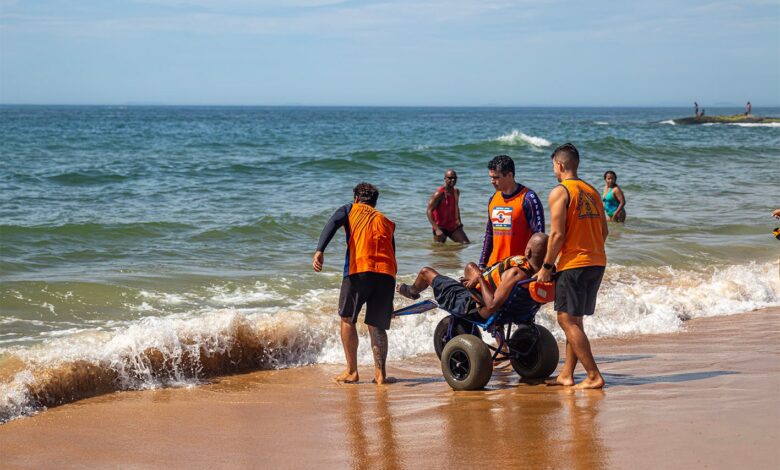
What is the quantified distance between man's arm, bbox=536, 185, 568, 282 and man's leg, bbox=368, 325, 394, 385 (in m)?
1.44

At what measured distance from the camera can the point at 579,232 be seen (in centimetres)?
612

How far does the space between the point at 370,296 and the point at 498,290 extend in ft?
3.42

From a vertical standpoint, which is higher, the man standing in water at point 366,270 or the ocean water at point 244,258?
the man standing in water at point 366,270

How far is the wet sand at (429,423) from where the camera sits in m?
4.78

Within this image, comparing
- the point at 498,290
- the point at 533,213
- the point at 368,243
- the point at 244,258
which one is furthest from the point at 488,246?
the point at 244,258

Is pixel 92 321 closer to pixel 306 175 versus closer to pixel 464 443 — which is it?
pixel 464 443

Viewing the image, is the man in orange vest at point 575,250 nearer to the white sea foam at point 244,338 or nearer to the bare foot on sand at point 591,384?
the bare foot on sand at point 591,384

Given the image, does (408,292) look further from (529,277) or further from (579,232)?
(579,232)

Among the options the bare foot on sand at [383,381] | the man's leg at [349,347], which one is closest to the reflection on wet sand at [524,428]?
the bare foot on sand at [383,381]

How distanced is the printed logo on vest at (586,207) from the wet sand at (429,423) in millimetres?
1194

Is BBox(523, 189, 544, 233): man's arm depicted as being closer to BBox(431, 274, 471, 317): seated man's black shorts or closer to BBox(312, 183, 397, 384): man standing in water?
BBox(431, 274, 471, 317): seated man's black shorts

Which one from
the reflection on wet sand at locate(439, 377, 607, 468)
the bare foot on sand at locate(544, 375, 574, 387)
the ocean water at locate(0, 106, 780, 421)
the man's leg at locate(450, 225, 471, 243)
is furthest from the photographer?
the man's leg at locate(450, 225, 471, 243)

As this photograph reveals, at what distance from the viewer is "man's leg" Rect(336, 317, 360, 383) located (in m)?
6.87

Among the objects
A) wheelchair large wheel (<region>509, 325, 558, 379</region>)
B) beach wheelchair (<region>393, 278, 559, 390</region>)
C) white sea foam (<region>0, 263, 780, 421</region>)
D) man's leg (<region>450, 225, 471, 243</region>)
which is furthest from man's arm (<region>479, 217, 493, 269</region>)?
man's leg (<region>450, 225, 471, 243</region>)
